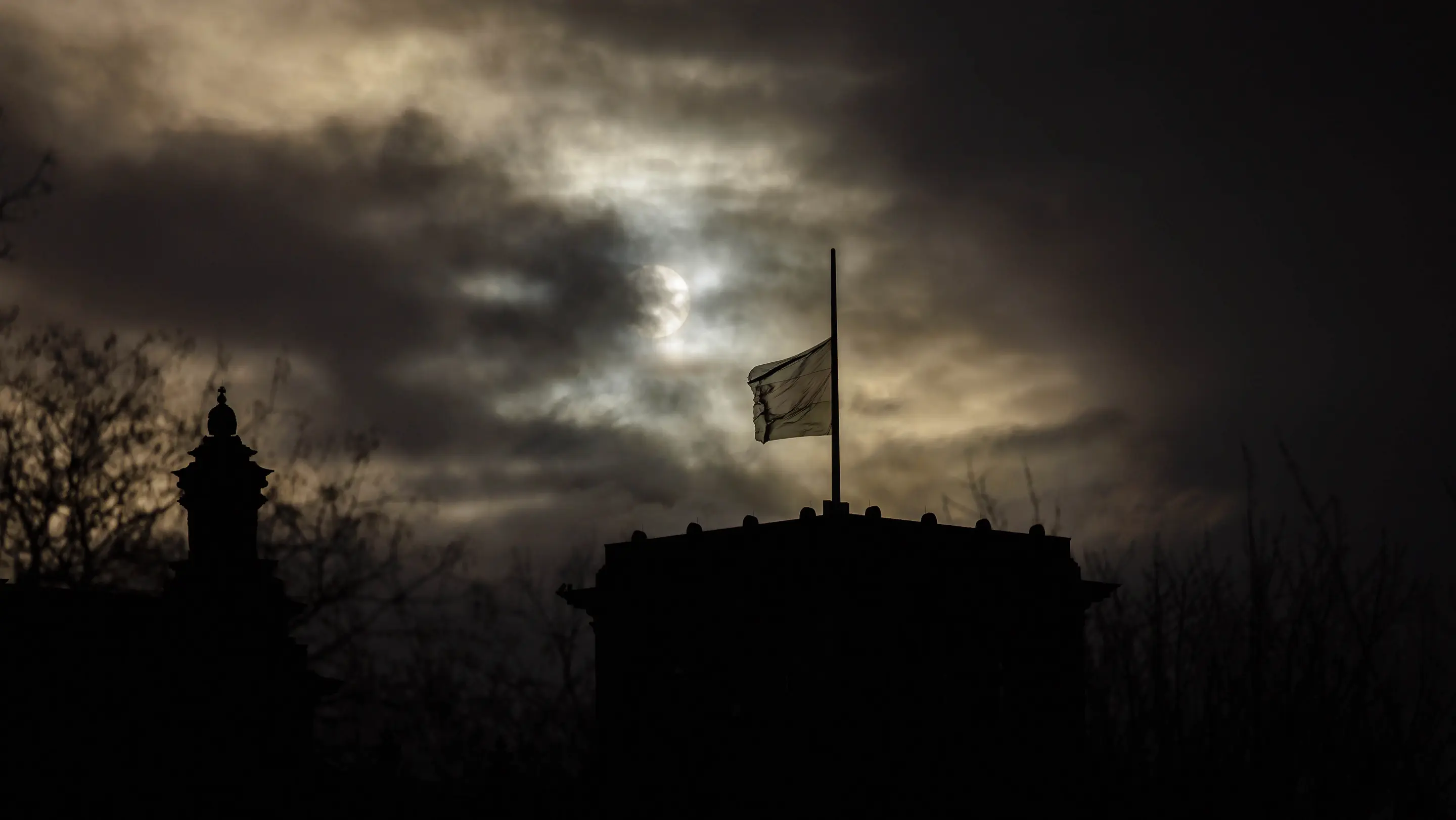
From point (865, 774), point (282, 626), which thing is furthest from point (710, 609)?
point (282, 626)

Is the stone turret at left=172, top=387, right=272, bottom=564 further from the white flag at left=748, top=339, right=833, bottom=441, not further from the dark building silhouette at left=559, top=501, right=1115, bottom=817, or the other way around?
the white flag at left=748, top=339, right=833, bottom=441

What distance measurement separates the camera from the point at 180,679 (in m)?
47.9

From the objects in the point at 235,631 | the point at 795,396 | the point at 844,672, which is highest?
the point at 795,396

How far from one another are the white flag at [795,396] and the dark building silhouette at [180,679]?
17.9 meters

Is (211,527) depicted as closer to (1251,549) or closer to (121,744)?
(121,744)

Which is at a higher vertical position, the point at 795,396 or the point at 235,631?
the point at 795,396

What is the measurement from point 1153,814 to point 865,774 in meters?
11.7

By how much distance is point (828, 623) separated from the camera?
40.7 metres

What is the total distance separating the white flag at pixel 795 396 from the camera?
120 feet

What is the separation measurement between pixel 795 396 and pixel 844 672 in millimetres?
7796

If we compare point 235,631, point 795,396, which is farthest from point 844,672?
point 235,631

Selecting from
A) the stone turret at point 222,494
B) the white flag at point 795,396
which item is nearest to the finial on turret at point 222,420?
the stone turret at point 222,494

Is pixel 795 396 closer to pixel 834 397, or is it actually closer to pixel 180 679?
pixel 834 397

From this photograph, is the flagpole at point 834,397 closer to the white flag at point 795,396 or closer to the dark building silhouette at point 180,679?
the white flag at point 795,396
